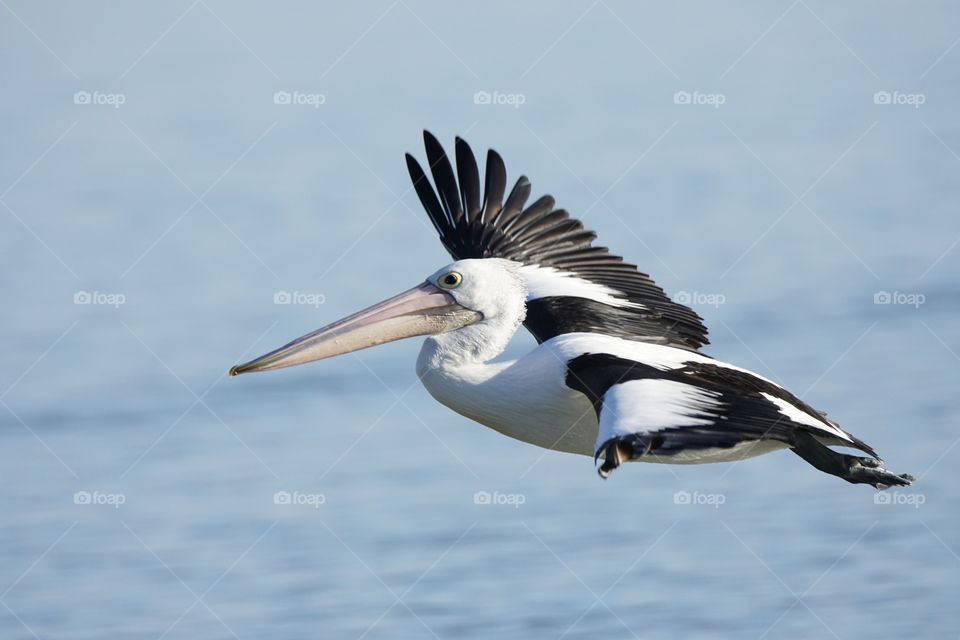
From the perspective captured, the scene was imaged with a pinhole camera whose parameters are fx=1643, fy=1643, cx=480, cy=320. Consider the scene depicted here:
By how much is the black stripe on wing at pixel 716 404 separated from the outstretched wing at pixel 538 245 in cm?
115

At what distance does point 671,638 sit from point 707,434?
161 inches

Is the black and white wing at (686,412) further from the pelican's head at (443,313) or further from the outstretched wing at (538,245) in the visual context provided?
the outstretched wing at (538,245)

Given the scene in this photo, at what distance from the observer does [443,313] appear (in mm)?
10383

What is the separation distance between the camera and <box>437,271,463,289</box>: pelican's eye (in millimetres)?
10367

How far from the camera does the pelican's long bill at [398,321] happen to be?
10273mm

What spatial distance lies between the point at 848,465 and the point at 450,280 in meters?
2.71

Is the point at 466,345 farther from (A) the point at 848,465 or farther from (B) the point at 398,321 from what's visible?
(A) the point at 848,465

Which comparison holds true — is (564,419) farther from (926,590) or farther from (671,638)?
(926,590)

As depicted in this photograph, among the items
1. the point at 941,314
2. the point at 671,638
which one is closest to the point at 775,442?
the point at 671,638

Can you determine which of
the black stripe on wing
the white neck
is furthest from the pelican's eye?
the black stripe on wing

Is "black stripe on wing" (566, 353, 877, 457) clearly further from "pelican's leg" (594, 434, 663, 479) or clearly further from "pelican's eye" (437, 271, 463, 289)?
"pelican's eye" (437, 271, 463, 289)

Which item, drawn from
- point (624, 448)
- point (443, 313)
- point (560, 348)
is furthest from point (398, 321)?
point (624, 448)

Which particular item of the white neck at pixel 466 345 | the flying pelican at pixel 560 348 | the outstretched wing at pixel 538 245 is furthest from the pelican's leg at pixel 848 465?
the white neck at pixel 466 345

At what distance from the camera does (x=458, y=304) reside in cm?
1037
